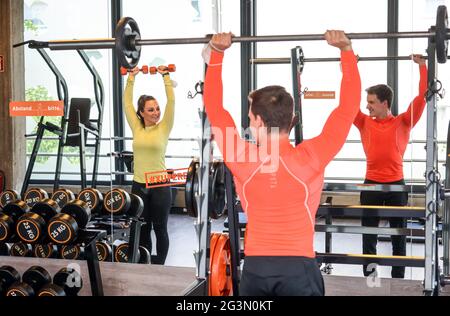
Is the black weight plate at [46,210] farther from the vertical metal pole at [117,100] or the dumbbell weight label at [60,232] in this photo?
the vertical metal pole at [117,100]

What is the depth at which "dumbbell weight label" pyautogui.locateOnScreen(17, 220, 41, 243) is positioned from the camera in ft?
11.4

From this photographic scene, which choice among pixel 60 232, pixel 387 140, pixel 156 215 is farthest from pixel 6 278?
pixel 387 140

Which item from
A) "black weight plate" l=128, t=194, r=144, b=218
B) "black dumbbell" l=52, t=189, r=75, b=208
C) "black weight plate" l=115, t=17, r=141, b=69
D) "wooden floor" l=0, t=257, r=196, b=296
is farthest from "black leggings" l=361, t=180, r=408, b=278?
"black dumbbell" l=52, t=189, r=75, b=208

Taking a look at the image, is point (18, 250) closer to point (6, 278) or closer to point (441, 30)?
point (6, 278)

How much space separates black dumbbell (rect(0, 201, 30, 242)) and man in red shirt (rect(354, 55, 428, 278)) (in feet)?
7.00

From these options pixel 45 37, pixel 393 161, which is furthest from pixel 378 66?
pixel 45 37

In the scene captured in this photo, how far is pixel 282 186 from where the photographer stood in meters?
1.83

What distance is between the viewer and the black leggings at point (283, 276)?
1842 mm

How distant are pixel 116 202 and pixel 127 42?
1.70 metres

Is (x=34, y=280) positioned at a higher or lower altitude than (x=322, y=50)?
lower

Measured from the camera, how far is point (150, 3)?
4109 millimetres

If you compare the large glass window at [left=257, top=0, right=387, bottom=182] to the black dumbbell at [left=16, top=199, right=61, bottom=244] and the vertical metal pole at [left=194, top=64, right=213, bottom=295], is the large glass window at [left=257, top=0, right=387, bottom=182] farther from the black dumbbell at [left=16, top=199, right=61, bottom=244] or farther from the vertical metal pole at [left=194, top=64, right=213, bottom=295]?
the black dumbbell at [left=16, top=199, right=61, bottom=244]

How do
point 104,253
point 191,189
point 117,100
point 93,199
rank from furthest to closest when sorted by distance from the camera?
point 117,100 → point 104,253 → point 93,199 → point 191,189
